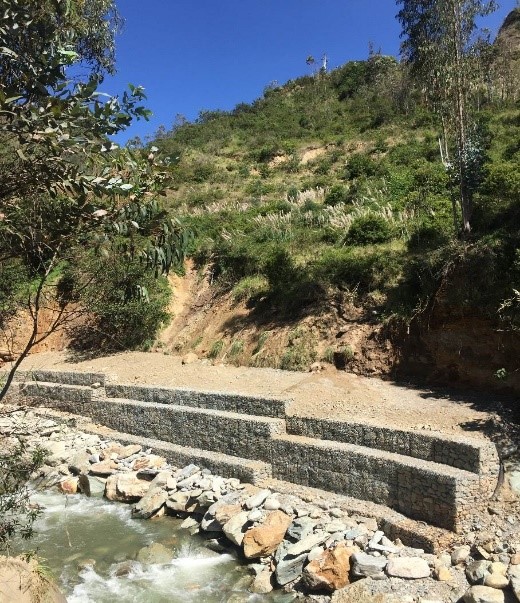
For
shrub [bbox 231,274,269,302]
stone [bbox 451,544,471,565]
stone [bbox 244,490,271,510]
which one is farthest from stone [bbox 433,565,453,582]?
shrub [bbox 231,274,269,302]

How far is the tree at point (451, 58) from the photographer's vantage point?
11.5 metres

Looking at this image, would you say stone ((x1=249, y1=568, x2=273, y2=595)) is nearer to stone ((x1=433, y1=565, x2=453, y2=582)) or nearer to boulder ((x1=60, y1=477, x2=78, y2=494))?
stone ((x1=433, y1=565, x2=453, y2=582))

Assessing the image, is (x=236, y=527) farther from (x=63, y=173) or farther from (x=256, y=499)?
(x=63, y=173)

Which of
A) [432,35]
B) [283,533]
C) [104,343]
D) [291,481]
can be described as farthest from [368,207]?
[283,533]

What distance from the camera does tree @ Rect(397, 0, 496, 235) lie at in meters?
11.5

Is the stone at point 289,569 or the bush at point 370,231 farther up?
the bush at point 370,231

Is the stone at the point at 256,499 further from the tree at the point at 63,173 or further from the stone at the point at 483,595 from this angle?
the tree at the point at 63,173

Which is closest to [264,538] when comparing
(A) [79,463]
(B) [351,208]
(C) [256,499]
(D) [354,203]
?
(C) [256,499]

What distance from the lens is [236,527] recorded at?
25.3ft

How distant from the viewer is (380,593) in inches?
240

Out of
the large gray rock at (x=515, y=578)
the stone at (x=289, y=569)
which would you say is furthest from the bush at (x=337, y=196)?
the large gray rock at (x=515, y=578)

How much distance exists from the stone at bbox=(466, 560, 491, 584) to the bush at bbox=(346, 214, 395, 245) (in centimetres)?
913

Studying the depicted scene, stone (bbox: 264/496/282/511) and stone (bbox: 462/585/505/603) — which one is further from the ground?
stone (bbox: 264/496/282/511)

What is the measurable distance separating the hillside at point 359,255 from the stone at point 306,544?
4057mm
